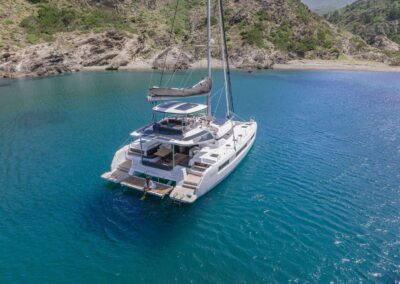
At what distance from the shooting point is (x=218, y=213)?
66.9 ft

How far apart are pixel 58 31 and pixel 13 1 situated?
877 inches

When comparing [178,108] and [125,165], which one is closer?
[178,108]

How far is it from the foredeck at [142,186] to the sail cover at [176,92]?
20.9ft

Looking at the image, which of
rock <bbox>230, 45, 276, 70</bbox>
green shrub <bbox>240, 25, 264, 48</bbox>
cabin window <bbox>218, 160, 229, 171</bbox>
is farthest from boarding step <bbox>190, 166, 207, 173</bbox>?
green shrub <bbox>240, 25, 264, 48</bbox>

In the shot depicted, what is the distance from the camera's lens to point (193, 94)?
80.4ft

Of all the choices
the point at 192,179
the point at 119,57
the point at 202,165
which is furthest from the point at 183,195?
the point at 119,57

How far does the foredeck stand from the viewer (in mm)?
20219

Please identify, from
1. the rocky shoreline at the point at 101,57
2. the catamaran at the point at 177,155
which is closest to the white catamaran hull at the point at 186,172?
the catamaran at the point at 177,155

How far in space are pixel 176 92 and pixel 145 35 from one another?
108 metres

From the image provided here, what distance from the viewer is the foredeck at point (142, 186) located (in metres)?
20.2

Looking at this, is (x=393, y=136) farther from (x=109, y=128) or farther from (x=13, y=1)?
(x=13, y=1)

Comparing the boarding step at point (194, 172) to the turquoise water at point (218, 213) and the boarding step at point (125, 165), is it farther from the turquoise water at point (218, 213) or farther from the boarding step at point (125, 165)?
the boarding step at point (125, 165)

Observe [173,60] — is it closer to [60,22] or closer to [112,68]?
[112,68]

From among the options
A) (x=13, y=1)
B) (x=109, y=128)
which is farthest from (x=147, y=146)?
(x=13, y=1)
